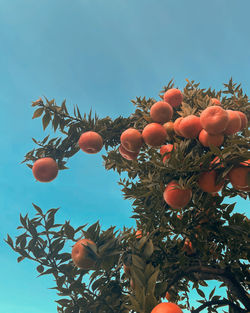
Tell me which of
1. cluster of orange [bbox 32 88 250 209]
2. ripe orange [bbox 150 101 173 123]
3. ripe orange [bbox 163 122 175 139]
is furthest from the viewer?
ripe orange [bbox 150 101 173 123]

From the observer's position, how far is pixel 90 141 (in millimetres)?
3641

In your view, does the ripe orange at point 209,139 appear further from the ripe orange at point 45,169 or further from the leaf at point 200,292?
the leaf at point 200,292

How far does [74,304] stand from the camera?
3.04m

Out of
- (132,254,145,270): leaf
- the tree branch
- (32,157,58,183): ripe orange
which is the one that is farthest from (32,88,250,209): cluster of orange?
the tree branch

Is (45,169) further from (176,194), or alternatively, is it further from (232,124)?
(232,124)

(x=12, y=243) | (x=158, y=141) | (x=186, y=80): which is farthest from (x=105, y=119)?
(x=12, y=243)

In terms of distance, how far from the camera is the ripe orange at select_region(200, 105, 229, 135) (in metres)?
2.70

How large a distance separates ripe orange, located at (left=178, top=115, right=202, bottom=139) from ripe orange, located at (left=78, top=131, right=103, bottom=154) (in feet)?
3.95

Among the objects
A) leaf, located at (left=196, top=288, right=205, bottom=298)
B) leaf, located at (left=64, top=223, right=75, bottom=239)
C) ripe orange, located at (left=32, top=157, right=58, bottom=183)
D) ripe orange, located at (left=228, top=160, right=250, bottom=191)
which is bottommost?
leaf, located at (left=196, top=288, right=205, bottom=298)

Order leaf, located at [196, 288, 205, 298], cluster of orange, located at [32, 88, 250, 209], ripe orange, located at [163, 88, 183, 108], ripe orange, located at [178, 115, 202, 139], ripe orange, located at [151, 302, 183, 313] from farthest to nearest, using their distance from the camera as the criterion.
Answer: ripe orange, located at [163, 88, 183, 108] → leaf, located at [196, 288, 205, 298] → ripe orange, located at [178, 115, 202, 139] → cluster of orange, located at [32, 88, 250, 209] → ripe orange, located at [151, 302, 183, 313]

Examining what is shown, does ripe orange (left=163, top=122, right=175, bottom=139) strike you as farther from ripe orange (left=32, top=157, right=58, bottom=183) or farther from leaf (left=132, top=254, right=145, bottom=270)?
ripe orange (left=32, top=157, right=58, bottom=183)

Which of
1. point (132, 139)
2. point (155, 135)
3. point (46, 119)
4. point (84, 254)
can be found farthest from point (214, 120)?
point (46, 119)

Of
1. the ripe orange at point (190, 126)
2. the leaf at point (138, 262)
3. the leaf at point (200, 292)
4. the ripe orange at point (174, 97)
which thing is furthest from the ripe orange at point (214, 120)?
the leaf at point (200, 292)

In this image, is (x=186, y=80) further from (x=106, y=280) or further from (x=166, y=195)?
(x=106, y=280)
